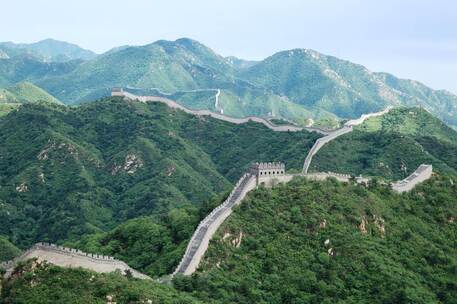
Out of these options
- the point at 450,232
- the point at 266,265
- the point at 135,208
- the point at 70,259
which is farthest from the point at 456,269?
the point at 135,208

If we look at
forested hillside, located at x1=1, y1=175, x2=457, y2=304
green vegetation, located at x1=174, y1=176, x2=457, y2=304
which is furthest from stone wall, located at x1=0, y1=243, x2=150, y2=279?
green vegetation, located at x1=174, y1=176, x2=457, y2=304

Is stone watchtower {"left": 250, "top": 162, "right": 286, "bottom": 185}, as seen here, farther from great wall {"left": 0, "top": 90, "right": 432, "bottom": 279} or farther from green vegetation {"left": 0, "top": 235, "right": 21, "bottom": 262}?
green vegetation {"left": 0, "top": 235, "right": 21, "bottom": 262}

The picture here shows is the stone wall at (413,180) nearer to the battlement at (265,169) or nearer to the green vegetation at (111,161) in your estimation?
the battlement at (265,169)

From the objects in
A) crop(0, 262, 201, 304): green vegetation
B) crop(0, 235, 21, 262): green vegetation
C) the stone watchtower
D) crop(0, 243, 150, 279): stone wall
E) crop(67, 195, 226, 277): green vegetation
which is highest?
the stone watchtower

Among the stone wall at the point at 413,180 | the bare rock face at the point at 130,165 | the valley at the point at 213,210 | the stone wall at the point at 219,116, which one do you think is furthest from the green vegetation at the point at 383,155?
the bare rock face at the point at 130,165

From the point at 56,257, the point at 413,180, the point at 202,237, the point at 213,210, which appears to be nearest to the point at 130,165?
the point at 413,180

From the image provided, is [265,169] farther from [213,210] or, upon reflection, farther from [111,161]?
[111,161]

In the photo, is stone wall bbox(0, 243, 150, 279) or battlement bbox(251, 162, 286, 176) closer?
stone wall bbox(0, 243, 150, 279)
